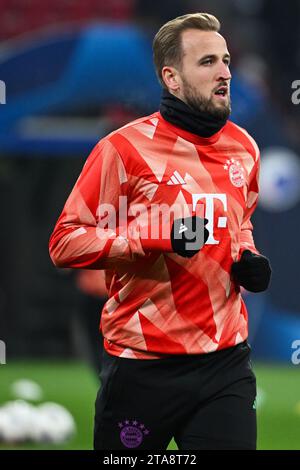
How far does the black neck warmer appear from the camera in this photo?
452 cm

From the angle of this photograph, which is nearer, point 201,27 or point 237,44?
point 201,27

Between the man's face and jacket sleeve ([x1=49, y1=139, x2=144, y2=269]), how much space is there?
1.18ft

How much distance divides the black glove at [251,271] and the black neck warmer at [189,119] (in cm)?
49

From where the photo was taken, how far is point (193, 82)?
453cm

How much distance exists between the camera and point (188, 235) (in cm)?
428

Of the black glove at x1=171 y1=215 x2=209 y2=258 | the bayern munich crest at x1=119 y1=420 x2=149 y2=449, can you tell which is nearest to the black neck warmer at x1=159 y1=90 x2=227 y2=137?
the black glove at x1=171 y1=215 x2=209 y2=258

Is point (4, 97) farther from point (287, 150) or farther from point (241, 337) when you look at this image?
point (241, 337)

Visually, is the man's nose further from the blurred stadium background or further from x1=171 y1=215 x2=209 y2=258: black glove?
the blurred stadium background

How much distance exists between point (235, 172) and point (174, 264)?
44cm

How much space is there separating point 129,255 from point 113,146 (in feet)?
1.36

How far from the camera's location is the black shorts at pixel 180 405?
437 cm

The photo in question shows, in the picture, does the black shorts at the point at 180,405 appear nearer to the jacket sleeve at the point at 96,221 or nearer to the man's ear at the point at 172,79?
the jacket sleeve at the point at 96,221
